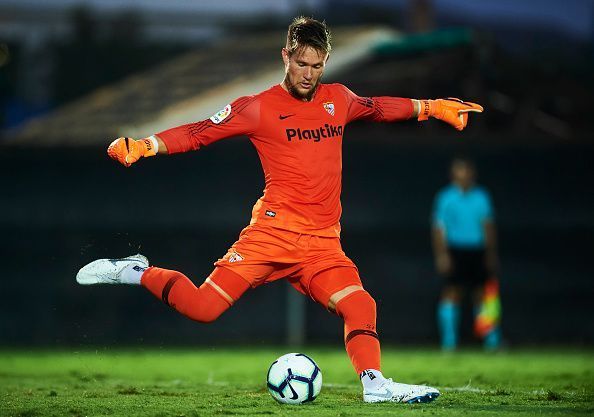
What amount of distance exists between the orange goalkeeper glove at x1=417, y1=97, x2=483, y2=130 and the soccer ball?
2099mm

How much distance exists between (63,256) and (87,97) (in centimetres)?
564

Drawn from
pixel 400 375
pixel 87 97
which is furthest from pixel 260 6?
pixel 400 375

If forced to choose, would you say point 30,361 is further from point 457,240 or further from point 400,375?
point 457,240

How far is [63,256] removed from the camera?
53.4 feet

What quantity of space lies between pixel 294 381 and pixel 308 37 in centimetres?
231

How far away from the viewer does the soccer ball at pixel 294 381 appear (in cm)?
802

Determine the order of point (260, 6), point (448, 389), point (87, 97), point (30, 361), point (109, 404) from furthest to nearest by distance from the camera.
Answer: point (260, 6)
point (87, 97)
point (30, 361)
point (448, 389)
point (109, 404)

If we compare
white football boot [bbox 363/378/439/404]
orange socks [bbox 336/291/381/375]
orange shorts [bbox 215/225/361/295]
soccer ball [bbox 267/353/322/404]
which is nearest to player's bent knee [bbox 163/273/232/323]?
orange shorts [bbox 215/225/361/295]

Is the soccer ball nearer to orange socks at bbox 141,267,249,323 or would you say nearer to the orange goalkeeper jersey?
orange socks at bbox 141,267,249,323

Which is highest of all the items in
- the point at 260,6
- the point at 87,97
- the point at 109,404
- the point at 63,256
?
the point at 260,6

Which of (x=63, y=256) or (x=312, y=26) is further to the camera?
(x=63, y=256)

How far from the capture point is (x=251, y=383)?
1026 centimetres

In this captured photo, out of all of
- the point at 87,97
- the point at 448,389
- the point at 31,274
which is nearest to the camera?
the point at 448,389

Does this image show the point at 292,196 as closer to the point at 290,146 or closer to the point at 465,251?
the point at 290,146
